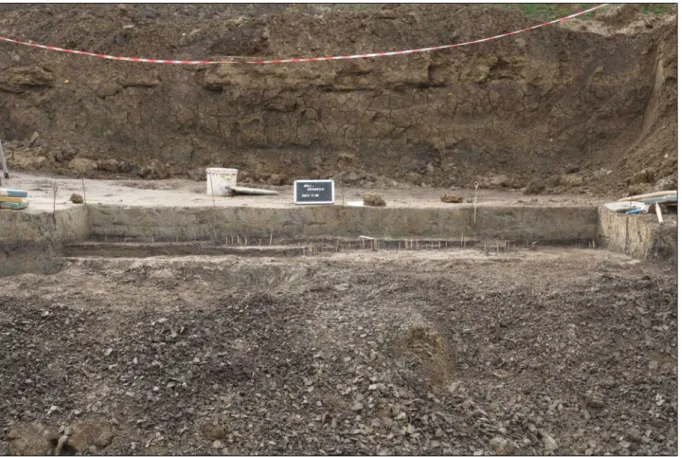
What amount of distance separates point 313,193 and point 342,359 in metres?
3.56

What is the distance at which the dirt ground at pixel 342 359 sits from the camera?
6277mm

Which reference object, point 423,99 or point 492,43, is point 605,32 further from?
point 423,99

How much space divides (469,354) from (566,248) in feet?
10.3

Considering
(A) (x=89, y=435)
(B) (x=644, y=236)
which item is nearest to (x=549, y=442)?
(B) (x=644, y=236)

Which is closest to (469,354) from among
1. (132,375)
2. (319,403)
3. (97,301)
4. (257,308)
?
(319,403)

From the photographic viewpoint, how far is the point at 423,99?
44.5 feet

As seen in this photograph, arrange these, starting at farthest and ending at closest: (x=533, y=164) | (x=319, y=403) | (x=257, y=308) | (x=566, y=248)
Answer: (x=533, y=164), (x=566, y=248), (x=257, y=308), (x=319, y=403)

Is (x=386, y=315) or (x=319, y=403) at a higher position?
(x=386, y=315)

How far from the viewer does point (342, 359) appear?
270 inches

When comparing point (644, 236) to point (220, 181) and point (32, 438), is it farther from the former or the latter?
point (32, 438)

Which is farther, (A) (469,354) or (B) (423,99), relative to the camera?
(B) (423,99)

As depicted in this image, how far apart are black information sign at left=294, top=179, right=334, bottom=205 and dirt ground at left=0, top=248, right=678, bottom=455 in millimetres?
1800

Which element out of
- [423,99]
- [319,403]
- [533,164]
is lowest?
[319,403]

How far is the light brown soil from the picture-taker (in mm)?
13273
